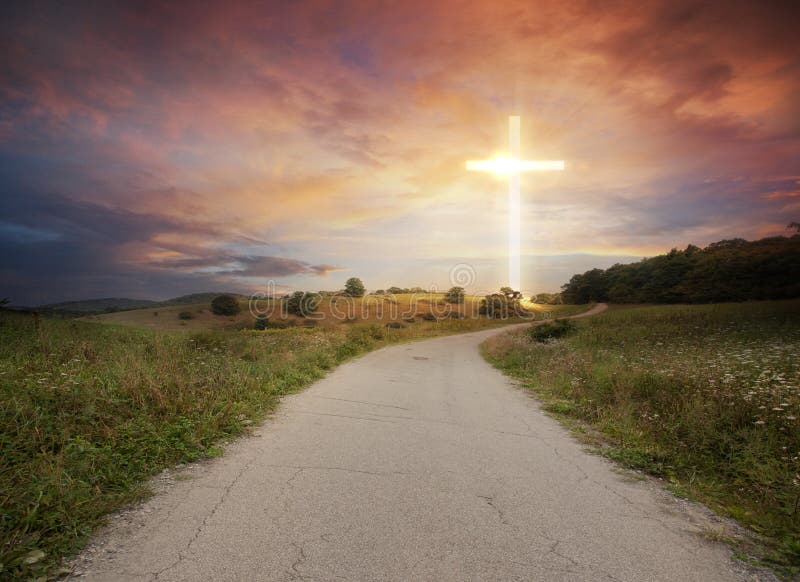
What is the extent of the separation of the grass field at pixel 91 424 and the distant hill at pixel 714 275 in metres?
38.2

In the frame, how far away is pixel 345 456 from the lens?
4914 mm

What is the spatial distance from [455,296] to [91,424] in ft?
177

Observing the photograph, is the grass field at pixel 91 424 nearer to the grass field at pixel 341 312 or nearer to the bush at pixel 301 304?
the grass field at pixel 341 312

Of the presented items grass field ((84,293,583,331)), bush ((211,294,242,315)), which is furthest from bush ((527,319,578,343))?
bush ((211,294,242,315))

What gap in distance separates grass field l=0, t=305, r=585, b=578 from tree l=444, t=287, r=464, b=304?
48.0m

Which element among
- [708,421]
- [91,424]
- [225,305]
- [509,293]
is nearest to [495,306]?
[509,293]

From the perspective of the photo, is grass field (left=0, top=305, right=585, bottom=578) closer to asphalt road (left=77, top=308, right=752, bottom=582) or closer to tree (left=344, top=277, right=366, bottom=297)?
asphalt road (left=77, top=308, right=752, bottom=582)

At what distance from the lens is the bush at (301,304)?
45969 millimetres

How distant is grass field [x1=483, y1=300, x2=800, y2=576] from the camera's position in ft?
13.1

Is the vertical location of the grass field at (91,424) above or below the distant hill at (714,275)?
below

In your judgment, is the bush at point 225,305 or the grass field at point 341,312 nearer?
the grass field at point 341,312

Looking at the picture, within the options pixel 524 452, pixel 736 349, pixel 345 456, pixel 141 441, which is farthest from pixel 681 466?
pixel 736 349

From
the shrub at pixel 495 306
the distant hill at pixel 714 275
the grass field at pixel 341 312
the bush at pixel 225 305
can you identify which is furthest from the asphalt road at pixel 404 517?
the shrub at pixel 495 306

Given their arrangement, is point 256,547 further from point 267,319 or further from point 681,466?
point 267,319
